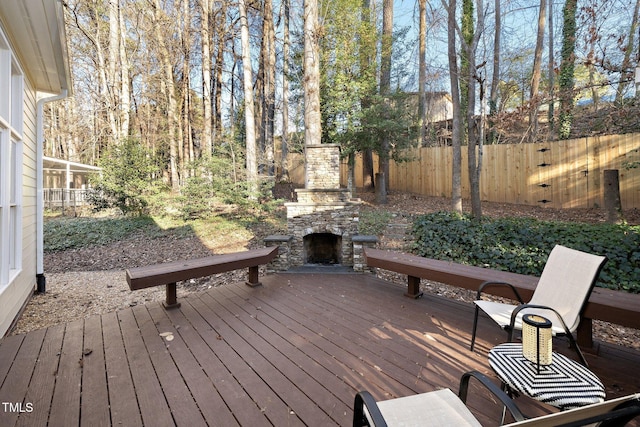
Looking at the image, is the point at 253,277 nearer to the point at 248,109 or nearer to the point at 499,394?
the point at 499,394

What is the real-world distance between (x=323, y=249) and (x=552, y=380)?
4787 mm

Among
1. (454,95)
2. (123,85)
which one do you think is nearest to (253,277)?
(454,95)

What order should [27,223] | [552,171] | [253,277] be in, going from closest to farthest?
[27,223] → [253,277] → [552,171]

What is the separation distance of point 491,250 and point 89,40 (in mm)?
15748

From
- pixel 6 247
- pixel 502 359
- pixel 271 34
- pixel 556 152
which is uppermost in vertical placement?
pixel 271 34

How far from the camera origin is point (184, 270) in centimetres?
348

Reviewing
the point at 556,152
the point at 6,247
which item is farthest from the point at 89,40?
the point at 556,152

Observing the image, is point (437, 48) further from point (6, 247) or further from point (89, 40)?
point (6, 247)

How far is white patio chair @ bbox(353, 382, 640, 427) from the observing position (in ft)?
3.01

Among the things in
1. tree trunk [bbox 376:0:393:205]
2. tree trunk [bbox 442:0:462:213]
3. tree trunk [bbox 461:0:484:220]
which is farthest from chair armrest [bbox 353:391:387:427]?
tree trunk [bbox 376:0:393:205]

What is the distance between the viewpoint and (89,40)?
39.0 feet

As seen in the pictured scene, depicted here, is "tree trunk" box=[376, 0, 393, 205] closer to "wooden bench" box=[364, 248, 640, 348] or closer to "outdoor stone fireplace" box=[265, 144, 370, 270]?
"outdoor stone fireplace" box=[265, 144, 370, 270]

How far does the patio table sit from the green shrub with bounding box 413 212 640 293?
3.85 meters

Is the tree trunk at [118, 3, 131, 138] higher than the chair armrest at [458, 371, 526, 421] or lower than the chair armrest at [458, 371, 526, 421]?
higher
